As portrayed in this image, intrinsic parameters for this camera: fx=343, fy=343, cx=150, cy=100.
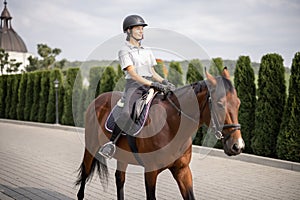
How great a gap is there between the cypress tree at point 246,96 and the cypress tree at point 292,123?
3.86 feet

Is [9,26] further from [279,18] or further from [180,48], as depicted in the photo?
[180,48]

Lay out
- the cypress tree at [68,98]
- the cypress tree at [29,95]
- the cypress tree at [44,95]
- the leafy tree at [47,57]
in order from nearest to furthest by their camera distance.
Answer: the cypress tree at [68,98], the cypress tree at [44,95], the cypress tree at [29,95], the leafy tree at [47,57]

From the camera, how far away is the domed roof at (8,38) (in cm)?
6356

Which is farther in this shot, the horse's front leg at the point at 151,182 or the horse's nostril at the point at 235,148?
the horse's front leg at the point at 151,182

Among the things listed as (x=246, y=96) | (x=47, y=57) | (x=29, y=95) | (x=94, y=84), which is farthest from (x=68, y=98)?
(x=47, y=57)

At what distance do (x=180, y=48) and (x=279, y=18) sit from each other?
7.07 meters

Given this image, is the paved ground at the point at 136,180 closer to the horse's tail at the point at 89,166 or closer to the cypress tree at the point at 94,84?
the horse's tail at the point at 89,166

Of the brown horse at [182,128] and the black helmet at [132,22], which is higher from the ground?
the black helmet at [132,22]

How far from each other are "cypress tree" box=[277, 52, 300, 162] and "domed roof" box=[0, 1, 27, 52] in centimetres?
6271

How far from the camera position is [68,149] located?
32.3 ft

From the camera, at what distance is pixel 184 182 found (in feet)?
11.8

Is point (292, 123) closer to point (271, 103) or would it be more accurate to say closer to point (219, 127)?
point (271, 103)

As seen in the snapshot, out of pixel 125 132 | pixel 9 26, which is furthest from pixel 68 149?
pixel 9 26

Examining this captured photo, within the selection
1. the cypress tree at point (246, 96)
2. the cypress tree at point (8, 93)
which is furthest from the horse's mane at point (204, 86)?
the cypress tree at point (8, 93)
